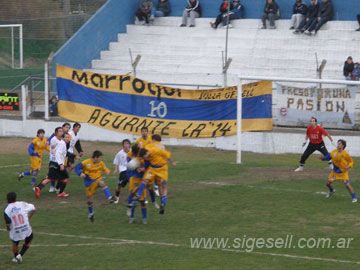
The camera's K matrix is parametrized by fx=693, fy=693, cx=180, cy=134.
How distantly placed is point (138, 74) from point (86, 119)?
409 centimetres

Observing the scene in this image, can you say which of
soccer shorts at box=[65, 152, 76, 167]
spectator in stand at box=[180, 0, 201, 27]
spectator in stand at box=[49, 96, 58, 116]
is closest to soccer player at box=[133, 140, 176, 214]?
soccer shorts at box=[65, 152, 76, 167]

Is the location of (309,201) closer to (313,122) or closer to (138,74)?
(313,122)

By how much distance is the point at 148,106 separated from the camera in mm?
29109

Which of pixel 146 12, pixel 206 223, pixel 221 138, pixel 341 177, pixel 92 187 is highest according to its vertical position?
pixel 146 12

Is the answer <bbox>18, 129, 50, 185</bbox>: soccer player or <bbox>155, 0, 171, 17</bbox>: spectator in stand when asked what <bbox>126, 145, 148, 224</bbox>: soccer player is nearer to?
<bbox>18, 129, 50, 185</bbox>: soccer player

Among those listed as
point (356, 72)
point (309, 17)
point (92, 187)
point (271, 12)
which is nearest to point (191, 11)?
point (271, 12)

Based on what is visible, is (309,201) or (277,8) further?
(277,8)

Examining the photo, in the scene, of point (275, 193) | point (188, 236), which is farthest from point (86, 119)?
point (188, 236)

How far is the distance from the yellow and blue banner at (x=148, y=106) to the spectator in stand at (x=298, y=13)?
991 centimetres

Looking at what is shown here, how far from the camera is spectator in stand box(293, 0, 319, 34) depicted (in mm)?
35219

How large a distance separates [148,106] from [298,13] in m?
11.2

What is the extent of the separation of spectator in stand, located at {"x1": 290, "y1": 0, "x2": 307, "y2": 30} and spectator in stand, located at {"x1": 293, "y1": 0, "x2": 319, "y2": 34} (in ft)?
0.82

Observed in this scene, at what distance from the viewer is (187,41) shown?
37688 millimetres

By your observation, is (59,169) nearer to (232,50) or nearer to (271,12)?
(232,50)
